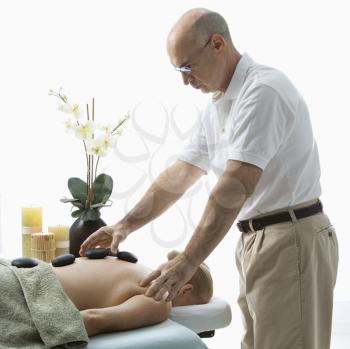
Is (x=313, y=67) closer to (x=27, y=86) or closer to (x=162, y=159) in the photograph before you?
(x=162, y=159)

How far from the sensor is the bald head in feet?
Answer: 6.32

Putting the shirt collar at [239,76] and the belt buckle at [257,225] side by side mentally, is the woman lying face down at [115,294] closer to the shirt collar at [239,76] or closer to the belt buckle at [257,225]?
the belt buckle at [257,225]

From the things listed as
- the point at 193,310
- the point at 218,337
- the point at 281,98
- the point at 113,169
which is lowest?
the point at 218,337

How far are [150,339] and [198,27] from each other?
885 millimetres

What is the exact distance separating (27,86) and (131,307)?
184cm

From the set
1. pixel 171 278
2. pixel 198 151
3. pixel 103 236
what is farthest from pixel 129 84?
pixel 171 278

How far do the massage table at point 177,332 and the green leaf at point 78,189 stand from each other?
68 cm

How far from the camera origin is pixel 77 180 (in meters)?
2.49

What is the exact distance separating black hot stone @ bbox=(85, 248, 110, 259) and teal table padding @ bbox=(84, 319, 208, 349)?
32cm

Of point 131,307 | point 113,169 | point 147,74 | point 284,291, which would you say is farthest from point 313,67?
point 131,307

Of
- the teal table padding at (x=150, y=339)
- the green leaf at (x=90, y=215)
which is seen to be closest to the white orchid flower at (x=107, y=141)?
the green leaf at (x=90, y=215)

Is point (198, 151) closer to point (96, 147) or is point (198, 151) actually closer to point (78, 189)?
point (96, 147)

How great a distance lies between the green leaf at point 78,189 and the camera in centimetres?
247

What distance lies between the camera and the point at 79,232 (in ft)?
7.88
